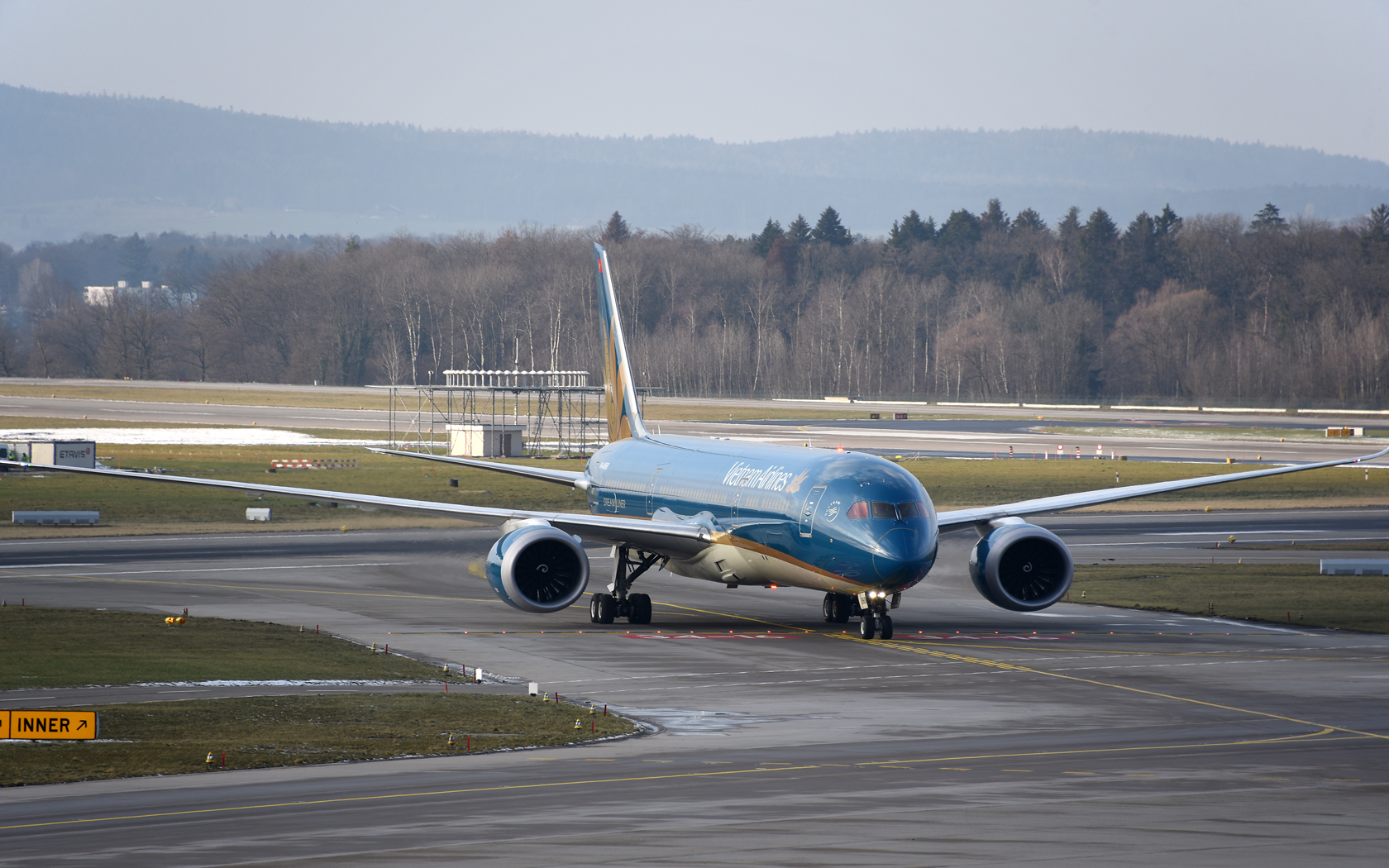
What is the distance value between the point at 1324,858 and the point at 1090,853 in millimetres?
2307

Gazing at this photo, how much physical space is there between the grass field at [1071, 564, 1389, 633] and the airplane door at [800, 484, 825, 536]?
41.8 ft

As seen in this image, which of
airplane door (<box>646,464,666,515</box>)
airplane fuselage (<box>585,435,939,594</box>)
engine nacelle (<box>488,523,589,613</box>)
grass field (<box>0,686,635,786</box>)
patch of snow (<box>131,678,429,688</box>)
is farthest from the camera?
airplane door (<box>646,464,666,515</box>)

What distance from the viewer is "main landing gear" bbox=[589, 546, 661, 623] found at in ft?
120

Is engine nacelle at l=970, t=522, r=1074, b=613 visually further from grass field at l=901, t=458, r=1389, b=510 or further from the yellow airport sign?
grass field at l=901, t=458, r=1389, b=510

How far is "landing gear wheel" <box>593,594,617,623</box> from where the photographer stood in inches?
1452

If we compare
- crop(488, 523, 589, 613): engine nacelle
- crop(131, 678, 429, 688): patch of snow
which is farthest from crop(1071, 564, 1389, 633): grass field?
crop(131, 678, 429, 688): patch of snow

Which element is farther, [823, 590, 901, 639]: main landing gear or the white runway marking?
the white runway marking

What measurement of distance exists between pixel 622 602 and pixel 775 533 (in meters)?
5.57

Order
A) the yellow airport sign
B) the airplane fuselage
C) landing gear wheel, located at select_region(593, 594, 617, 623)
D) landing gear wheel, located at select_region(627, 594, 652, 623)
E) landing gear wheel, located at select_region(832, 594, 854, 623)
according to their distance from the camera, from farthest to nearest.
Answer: landing gear wheel, located at select_region(593, 594, 617, 623) → landing gear wheel, located at select_region(627, 594, 652, 623) → landing gear wheel, located at select_region(832, 594, 854, 623) → the airplane fuselage → the yellow airport sign

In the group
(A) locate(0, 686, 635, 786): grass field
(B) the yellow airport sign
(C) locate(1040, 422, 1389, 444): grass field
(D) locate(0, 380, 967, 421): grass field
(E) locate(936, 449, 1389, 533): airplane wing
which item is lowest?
(A) locate(0, 686, 635, 786): grass field

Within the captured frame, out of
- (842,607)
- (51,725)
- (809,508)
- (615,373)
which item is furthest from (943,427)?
(51,725)

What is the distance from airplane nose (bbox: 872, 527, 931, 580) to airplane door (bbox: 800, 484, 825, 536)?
1.92m

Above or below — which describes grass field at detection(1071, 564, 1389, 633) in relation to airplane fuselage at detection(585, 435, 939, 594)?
below

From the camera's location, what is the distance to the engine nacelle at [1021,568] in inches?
1346
